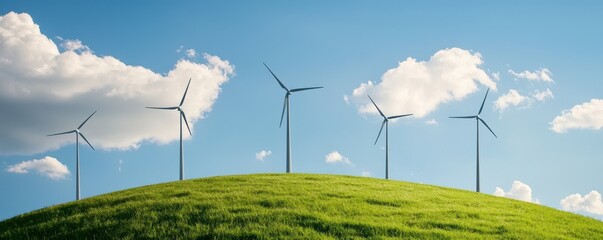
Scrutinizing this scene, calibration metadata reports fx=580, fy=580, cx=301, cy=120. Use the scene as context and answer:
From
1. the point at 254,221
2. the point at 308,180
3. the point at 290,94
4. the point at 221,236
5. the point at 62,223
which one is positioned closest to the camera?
the point at 221,236

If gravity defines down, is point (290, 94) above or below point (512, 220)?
above

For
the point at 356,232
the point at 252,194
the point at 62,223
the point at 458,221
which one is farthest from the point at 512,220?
the point at 62,223

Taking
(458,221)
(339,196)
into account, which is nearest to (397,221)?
(458,221)

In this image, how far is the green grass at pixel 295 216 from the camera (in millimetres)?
19484

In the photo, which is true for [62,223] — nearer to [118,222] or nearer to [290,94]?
[118,222]

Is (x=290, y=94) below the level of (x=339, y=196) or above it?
above

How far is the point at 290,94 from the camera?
5206 centimetres

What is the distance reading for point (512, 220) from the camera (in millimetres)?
24172

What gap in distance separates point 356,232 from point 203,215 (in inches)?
234

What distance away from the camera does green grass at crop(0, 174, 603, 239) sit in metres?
19.5

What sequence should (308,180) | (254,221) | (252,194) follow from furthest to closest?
1. (308,180)
2. (252,194)
3. (254,221)

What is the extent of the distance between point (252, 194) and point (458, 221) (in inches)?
351

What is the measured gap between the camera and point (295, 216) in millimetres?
20828

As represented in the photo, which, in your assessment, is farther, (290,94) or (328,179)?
(290,94)
